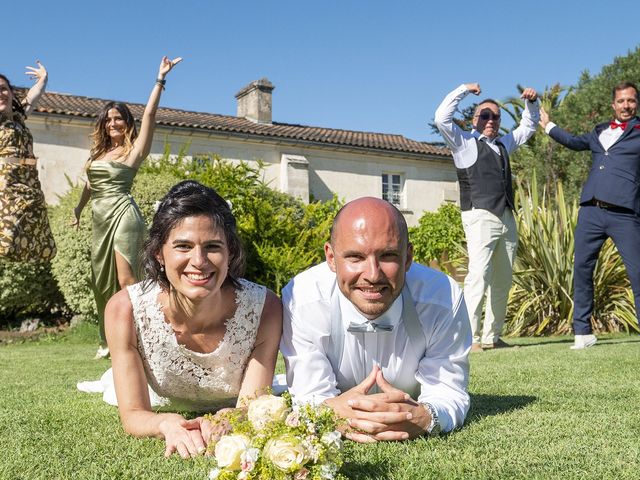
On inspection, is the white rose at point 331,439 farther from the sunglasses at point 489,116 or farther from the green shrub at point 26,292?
the green shrub at point 26,292

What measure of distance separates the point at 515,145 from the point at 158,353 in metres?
5.31

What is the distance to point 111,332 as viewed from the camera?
124 inches

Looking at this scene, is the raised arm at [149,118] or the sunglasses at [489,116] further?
the sunglasses at [489,116]

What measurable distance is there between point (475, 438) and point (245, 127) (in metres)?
20.5

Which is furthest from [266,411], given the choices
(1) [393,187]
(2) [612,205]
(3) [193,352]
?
(1) [393,187]

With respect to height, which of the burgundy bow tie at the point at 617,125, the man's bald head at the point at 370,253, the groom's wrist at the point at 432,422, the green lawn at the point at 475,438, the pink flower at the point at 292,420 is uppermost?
the burgundy bow tie at the point at 617,125

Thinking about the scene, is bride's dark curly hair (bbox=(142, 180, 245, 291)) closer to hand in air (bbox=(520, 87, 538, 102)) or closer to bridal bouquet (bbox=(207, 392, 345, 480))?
bridal bouquet (bbox=(207, 392, 345, 480))

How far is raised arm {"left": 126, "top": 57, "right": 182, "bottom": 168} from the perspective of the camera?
5.86 metres

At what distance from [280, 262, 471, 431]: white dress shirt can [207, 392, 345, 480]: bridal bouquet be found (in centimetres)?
74

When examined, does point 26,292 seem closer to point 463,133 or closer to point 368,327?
point 463,133

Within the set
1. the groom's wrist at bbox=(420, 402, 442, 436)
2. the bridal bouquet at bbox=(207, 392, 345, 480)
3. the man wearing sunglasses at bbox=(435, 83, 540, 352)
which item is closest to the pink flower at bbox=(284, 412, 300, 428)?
the bridal bouquet at bbox=(207, 392, 345, 480)

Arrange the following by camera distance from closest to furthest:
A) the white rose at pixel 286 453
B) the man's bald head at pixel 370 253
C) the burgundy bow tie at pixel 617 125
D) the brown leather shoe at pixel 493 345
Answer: the white rose at pixel 286 453, the man's bald head at pixel 370 253, the burgundy bow tie at pixel 617 125, the brown leather shoe at pixel 493 345

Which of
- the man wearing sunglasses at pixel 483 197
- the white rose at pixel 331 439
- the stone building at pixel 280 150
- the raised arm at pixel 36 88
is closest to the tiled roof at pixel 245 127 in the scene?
the stone building at pixel 280 150

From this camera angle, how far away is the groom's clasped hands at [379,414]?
8.68 ft
